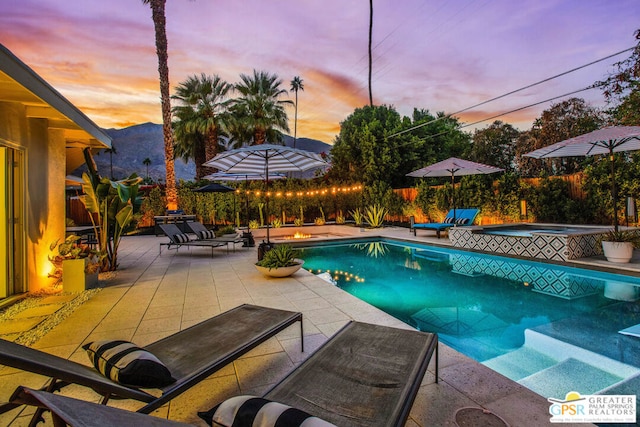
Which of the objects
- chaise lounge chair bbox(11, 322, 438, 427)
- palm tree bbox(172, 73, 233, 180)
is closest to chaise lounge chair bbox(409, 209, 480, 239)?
chaise lounge chair bbox(11, 322, 438, 427)

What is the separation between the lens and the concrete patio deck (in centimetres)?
224

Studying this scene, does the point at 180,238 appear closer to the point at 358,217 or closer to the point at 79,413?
the point at 79,413

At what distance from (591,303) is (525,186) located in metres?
8.37

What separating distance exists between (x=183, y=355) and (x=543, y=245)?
8499 mm

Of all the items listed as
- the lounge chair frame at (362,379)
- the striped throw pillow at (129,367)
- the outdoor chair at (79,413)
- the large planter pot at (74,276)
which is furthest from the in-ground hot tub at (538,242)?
the large planter pot at (74,276)

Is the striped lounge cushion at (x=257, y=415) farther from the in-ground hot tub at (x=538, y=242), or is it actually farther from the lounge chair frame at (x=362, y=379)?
the in-ground hot tub at (x=538, y=242)

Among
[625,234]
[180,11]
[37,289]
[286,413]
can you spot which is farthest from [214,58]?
[286,413]

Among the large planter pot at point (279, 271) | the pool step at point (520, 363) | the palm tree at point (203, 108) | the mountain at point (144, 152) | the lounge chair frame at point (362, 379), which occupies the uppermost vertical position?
the mountain at point (144, 152)

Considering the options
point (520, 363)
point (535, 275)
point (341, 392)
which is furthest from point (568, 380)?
point (535, 275)

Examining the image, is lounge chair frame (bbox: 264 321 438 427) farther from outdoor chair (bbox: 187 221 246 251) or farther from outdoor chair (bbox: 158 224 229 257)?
outdoor chair (bbox: 187 221 246 251)

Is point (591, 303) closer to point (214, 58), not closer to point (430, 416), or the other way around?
point (430, 416)

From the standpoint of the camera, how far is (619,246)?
22.4 feet

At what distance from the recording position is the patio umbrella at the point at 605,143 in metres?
7.01

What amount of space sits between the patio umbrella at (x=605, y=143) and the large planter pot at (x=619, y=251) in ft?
2.28
